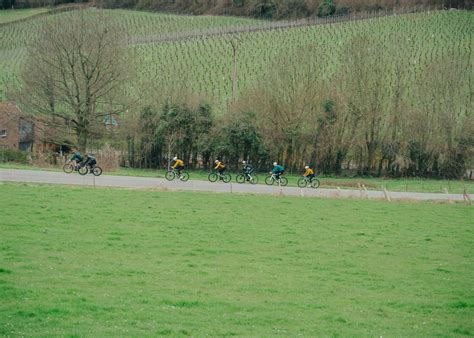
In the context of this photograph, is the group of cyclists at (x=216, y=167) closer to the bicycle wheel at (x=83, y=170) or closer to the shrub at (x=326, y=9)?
the bicycle wheel at (x=83, y=170)

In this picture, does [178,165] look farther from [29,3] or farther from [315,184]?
[29,3]

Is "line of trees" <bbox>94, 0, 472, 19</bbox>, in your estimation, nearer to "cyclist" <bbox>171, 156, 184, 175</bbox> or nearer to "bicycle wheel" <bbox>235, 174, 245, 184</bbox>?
"bicycle wheel" <bbox>235, 174, 245, 184</bbox>

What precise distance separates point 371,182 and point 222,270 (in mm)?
40351

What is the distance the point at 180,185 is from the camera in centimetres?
4462

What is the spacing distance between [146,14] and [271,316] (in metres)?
131

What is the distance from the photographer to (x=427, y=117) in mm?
66062

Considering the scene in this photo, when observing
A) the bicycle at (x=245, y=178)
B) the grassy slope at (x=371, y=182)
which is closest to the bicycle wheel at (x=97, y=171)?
the grassy slope at (x=371, y=182)

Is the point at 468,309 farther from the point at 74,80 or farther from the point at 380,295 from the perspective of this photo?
the point at 74,80

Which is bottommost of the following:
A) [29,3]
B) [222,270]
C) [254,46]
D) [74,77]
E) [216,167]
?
[222,270]

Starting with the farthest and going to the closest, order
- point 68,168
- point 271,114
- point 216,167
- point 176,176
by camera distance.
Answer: point 271,114
point 216,167
point 176,176
point 68,168

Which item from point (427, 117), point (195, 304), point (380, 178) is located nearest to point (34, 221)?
point (195, 304)

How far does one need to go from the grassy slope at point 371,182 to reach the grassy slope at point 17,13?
3660 inches

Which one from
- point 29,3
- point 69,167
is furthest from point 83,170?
point 29,3

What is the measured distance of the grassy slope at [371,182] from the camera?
52.2 m
